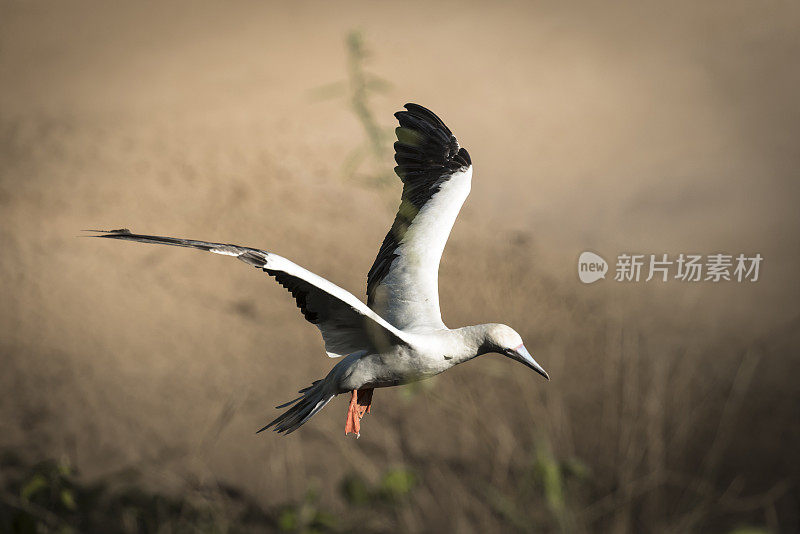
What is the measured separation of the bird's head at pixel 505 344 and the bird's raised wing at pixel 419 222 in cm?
22

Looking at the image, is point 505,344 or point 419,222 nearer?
point 505,344

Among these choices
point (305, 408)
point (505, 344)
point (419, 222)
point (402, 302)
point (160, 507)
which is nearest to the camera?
point (505, 344)

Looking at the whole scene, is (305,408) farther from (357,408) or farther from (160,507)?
(160,507)

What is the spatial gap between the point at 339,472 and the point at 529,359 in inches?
116

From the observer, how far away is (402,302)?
1.80 metres

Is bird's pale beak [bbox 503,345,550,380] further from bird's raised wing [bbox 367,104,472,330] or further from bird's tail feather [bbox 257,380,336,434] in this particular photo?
bird's tail feather [bbox 257,380,336,434]

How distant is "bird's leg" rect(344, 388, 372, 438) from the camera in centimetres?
161

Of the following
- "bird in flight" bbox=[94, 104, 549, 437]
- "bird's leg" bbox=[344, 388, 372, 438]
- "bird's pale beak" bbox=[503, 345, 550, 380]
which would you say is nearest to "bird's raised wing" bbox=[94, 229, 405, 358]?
"bird in flight" bbox=[94, 104, 549, 437]

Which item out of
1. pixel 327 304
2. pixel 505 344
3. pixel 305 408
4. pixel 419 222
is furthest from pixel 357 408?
pixel 419 222

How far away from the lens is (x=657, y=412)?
125 cm

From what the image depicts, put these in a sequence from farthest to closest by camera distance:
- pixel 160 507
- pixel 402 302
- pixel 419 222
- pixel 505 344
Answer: pixel 160 507
pixel 419 222
pixel 402 302
pixel 505 344

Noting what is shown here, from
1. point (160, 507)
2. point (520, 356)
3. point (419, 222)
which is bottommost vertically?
point (160, 507)

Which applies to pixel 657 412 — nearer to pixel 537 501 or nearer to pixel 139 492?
pixel 537 501

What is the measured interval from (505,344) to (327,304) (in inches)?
14.3
